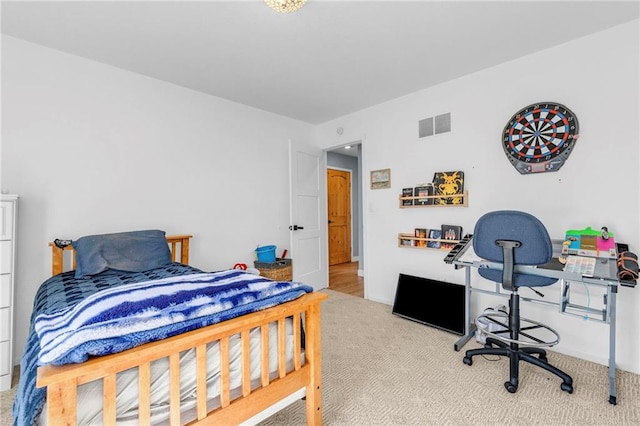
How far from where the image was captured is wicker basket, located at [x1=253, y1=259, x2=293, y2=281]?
3.42m

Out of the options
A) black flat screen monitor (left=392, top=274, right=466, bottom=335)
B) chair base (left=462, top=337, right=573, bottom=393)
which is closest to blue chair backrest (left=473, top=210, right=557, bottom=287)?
chair base (left=462, top=337, right=573, bottom=393)

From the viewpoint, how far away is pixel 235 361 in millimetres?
1260

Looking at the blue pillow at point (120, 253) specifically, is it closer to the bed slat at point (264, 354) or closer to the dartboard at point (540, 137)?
the bed slat at point (264, 354)

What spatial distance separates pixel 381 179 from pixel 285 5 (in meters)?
2.21

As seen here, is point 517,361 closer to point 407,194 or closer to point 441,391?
point 441,391

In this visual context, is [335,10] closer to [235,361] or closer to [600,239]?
[235,361]

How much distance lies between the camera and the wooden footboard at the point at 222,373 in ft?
2.79

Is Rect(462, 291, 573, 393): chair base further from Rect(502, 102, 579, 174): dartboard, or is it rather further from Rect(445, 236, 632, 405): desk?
Rect(502, 102, 579, 174): dartboard

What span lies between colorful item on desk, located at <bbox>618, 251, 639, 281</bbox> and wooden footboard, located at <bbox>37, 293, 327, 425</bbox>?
5.44 ft

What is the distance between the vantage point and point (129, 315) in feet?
3.45

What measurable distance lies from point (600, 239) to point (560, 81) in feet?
4.19

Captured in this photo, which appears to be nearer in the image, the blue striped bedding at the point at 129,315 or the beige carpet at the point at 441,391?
the blue striped bedding at the point at 129,315

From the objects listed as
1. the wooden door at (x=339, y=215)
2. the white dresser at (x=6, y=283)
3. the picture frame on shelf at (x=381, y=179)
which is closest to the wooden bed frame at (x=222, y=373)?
the white dresser at (x=6, y=283)

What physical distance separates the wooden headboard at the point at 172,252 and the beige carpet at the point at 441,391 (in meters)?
0.85
